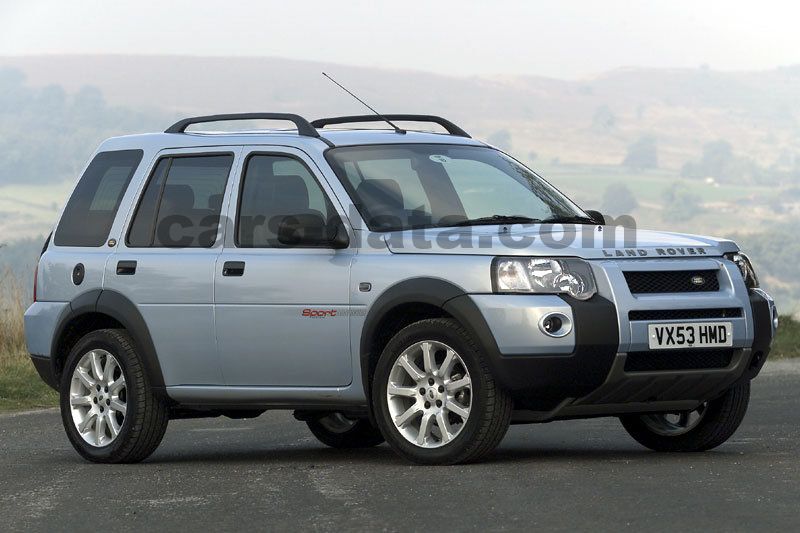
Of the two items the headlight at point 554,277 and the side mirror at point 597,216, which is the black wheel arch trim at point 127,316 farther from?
the side mirror at point 597,216

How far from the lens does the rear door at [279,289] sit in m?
9.33

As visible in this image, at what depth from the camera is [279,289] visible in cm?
948

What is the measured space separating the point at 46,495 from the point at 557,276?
282 centimetres

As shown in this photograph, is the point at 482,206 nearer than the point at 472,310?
No

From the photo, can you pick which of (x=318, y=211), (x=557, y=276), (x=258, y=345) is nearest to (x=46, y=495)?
(x=258, y=345)

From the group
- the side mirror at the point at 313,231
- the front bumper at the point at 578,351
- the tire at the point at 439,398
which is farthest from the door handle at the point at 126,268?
the front bumper at the point at 578,351

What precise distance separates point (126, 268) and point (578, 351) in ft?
10.3

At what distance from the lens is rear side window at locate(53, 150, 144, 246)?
35.1ft

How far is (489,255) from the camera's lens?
8.73m

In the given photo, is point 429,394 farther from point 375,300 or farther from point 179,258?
point 179,258

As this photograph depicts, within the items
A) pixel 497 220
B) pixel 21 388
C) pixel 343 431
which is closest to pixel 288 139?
pixel 497 220

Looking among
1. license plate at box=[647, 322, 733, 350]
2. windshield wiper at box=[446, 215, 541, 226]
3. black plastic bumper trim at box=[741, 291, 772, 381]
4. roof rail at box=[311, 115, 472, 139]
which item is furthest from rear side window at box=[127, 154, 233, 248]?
black plastic bumper trim at box=[741, 291, 772, 381]

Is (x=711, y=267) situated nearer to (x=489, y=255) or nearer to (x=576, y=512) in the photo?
(x=489, y=255)

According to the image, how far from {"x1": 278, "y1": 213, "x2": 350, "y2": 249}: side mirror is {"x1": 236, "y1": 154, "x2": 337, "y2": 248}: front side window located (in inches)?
9.4
